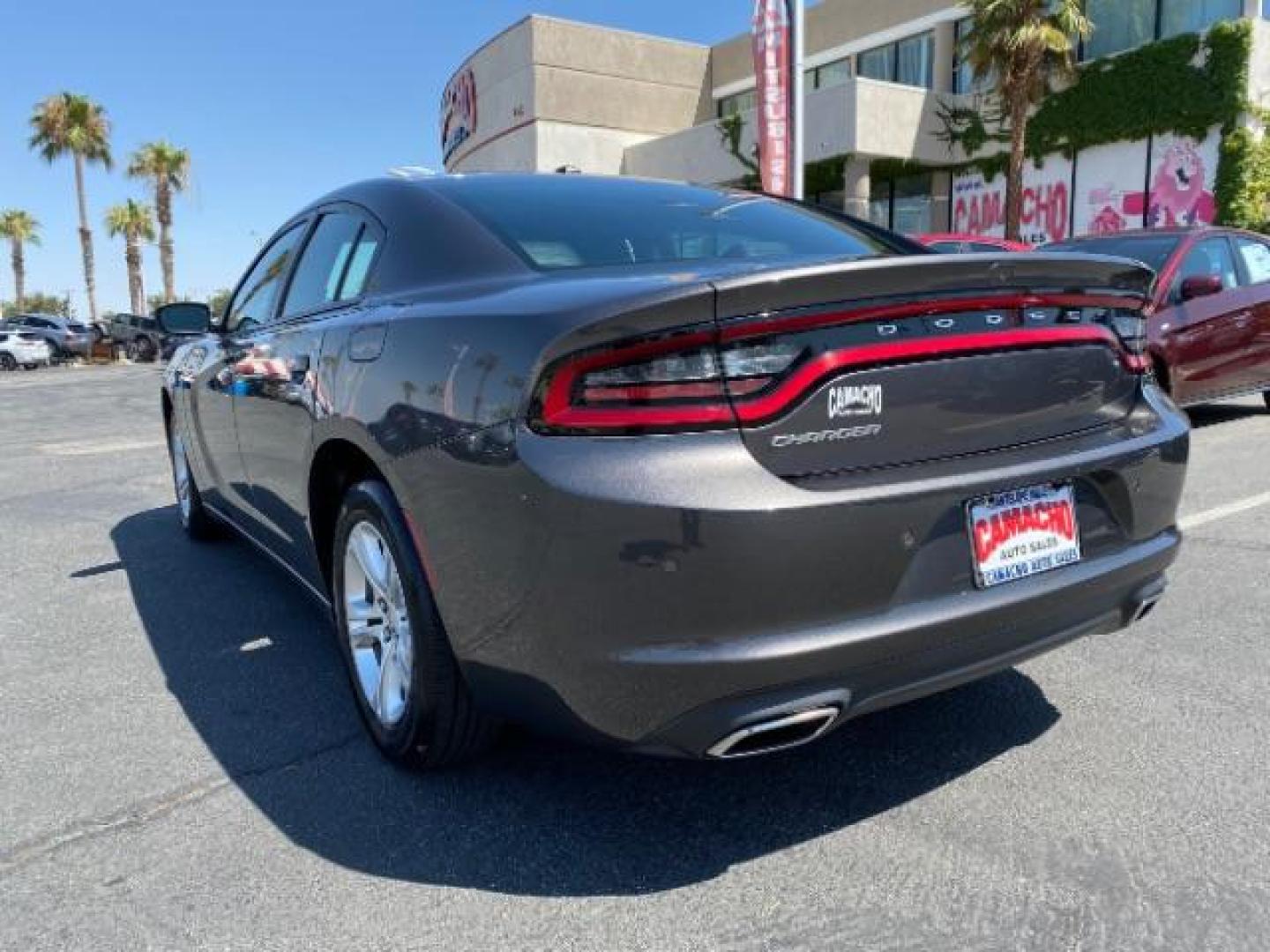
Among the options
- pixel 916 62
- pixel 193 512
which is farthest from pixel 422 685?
pixel 916 62

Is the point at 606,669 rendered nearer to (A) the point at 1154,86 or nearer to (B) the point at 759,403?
(B) the point at 759,403

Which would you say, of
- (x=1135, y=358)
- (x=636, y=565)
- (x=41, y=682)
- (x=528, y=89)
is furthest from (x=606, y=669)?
(x=528, y=89)

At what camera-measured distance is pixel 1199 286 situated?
23.6 ft

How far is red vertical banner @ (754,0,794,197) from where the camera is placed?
15883 mm

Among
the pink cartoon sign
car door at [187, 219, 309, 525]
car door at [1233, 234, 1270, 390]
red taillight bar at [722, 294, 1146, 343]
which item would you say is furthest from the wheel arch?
the pink cartoon sign

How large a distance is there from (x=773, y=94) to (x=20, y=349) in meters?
27.0

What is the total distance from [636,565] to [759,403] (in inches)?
15.1

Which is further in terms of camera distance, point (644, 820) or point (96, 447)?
point (96, 447)

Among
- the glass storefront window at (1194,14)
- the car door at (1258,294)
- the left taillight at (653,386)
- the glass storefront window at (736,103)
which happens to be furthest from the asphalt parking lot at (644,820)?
the glass storefront window at (736,103)

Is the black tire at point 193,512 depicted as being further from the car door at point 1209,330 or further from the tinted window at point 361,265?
the car door at point 1209,330

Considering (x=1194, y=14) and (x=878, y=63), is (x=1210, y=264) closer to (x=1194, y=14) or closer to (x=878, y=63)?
(x=1194, y=14)

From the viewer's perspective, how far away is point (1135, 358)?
8.49 feet

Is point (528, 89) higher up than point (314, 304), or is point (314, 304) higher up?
point (528, 89)

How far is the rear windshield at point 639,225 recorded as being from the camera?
2.70m
